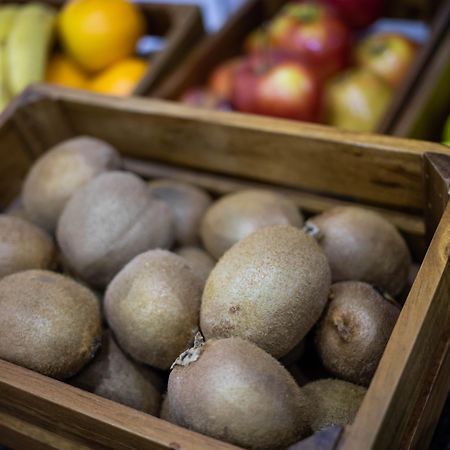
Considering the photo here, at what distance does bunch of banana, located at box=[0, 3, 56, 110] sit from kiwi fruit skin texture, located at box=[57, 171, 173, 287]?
2.16ft

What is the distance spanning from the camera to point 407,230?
2.89 feet

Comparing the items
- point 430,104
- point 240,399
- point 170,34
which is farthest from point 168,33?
point 240,399

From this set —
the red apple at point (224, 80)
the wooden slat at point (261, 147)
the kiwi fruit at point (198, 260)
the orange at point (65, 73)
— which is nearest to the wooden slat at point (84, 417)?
the kiwi fruit at point (198, 260)

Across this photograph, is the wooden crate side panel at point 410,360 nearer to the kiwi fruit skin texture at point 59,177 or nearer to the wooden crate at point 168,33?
the kiwi fruit skin texture at point 59,177

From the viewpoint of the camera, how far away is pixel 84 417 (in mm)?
617

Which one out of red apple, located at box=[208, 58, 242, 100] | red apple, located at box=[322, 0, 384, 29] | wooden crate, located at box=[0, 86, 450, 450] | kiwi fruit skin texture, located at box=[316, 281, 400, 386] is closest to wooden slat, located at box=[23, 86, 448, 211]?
wooden crate, located at box=[0, 86, 450, 450]

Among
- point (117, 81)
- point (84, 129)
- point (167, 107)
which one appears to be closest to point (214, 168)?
point (167, 107)

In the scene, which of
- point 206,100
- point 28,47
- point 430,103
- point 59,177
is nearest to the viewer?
point 59,177

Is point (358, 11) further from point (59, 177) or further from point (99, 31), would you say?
point (59, 177)

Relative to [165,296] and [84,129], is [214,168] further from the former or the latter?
[165,296]

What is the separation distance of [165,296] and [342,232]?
0.84ft

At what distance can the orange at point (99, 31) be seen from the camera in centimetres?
146

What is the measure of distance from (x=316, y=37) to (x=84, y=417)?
101 cm

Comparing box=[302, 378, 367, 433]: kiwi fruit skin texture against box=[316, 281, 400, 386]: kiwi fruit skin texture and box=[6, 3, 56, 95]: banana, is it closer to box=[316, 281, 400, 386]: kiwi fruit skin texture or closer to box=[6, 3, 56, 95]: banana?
box=[316, 281, 400, 386]: kiwi fruit skin texture
